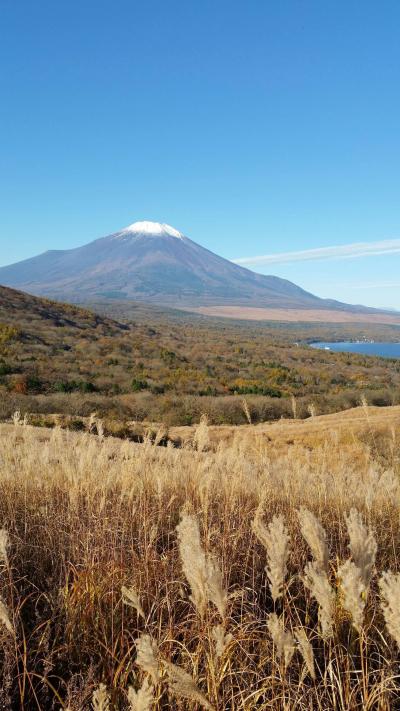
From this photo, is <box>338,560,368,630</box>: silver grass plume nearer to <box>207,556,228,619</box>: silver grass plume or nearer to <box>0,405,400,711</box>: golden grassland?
<box>0,405,400,711</box>: golden grassland

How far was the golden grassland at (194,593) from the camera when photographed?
1.62m

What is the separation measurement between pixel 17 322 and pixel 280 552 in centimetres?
3258

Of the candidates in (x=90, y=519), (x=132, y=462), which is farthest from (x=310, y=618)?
(x=132, y=462)

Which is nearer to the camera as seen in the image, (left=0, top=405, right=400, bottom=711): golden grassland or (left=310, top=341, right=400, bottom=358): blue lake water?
(left=0, top=405, right=400, bottom=711): golden grassland

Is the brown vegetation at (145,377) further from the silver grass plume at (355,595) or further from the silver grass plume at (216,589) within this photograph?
the silver grass plume at (355,595)

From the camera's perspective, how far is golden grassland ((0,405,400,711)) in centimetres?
162

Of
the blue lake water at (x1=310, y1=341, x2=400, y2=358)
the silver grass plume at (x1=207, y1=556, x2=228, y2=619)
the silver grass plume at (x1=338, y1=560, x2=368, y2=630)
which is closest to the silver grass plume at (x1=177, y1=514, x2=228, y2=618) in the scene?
the silver grass plume at (x1=207, y1=556, x2=228, y2=619)

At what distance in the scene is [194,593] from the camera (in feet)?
5.30

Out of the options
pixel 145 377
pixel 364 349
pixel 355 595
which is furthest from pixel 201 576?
pixel 364 349

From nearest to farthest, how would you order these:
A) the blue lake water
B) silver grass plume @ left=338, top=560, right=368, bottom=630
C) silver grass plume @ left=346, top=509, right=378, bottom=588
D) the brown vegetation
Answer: silver grass plume @ left=338, top=560, right=368, bottom=630
silver grass plume @ left=346, top=509, right=378, bottom=588
the brown vegetation
the blue lake water

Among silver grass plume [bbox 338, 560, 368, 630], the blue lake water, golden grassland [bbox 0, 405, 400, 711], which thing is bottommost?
the blue lake water

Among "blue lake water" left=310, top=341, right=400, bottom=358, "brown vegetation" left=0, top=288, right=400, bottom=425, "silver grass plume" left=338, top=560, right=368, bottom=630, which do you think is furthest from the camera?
"blue lake water" left=310, top=341, right=400, bottom=358

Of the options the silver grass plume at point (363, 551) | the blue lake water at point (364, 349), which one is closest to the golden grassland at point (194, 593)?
the silver grass plume at point (363, 551)

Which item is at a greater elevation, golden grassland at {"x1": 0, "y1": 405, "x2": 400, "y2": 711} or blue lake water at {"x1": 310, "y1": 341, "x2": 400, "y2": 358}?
golden grassland at {"x1": 0, "y1": 405, "x2": 400, "y2": 711}
